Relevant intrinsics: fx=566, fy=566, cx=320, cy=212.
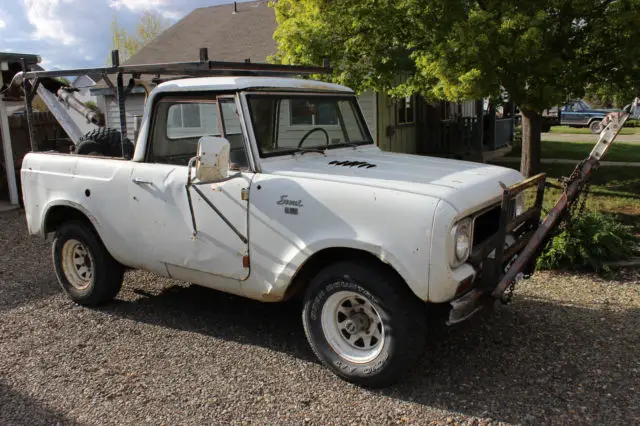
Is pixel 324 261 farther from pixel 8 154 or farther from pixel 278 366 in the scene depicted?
pixel 8 154

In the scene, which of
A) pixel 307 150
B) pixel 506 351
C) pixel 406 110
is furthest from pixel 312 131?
pixel 406 110

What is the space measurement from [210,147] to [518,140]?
73.0 feet

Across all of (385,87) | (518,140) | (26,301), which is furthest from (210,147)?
(518,140)

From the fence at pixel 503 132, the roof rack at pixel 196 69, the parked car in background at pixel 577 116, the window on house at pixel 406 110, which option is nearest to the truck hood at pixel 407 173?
the roof rack at pixel 196 69

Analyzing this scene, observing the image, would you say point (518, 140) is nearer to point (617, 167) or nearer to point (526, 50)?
point (617, 167)

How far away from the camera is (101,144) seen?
557 centimetres

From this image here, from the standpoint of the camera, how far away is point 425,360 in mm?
4047

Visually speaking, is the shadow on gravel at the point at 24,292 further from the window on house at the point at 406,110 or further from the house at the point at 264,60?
the window on house at the point at 406,110

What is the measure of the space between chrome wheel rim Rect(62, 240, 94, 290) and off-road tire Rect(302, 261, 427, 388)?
104 inches

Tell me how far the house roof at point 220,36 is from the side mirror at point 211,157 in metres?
12.4

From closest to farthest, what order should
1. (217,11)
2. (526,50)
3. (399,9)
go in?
(526,50), (399,9), (217,11)

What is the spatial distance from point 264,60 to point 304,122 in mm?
10988

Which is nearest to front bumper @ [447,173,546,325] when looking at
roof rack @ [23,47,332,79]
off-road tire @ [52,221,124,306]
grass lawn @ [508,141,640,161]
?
roof rack @ [23,47,332,79]

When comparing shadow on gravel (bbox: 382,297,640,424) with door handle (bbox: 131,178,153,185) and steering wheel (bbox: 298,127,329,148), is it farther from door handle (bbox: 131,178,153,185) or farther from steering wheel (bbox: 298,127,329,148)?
door handle (bbox: 131,178,153,185)
